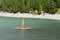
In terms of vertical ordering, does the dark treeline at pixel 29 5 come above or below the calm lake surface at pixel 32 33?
→ below

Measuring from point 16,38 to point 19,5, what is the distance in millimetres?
36822

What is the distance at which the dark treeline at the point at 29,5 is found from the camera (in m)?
56.6

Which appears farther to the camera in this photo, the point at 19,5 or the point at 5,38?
the point at 19,5

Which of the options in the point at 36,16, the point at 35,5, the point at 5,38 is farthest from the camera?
the point at 35,5

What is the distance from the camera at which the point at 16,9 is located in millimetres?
60312

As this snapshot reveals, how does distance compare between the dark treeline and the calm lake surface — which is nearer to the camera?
the calm lake surface

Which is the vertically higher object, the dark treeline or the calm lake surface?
the calm lake surface

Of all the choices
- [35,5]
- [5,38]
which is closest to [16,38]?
[5,38]

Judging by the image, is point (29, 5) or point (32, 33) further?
point (29, 5)

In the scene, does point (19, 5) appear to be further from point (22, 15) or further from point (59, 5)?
point (59, 5)

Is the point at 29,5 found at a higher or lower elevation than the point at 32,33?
lower

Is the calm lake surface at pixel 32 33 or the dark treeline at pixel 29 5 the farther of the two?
the dark treeline at pixel 29 5

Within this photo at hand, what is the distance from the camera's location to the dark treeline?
56.6m

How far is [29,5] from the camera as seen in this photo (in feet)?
193
